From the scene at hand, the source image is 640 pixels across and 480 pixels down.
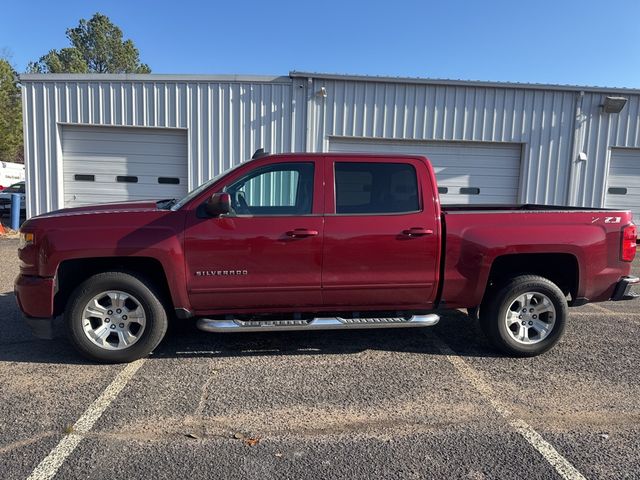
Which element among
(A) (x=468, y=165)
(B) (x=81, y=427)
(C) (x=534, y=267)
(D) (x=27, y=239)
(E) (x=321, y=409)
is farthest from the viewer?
(A) (x=468, y=165)

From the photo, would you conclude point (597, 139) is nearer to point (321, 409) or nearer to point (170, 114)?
point (170, 114)

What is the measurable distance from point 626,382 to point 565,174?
906cm

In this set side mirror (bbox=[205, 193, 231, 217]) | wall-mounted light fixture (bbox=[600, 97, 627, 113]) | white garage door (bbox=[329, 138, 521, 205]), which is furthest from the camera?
white garage door (bbox=[329, 138, 521, 205])

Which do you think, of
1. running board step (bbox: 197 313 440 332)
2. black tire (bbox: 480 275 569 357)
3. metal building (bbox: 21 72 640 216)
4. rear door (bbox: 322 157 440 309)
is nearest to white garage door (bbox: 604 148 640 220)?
metal building (bbox: 21 72 640 216)

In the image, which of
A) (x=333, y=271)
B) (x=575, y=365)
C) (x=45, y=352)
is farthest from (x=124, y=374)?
(x=575, y=365)

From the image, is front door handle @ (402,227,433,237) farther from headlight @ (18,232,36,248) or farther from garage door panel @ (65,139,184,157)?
garage door panel @ (65,139,184,157)

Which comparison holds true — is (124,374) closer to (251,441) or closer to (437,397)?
(251,441)

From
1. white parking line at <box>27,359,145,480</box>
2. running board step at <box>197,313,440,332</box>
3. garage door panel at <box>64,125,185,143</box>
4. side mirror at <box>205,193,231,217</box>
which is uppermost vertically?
garage door panel at <box>64,125,185,143</box>

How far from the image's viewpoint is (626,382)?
3842mm

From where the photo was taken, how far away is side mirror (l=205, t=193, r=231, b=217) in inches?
151

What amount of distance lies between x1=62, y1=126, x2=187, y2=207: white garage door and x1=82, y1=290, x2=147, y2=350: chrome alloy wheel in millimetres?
7325

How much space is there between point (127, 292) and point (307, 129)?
760 cm

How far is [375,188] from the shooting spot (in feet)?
14.0

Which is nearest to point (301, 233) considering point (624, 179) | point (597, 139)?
point (597, 139)
